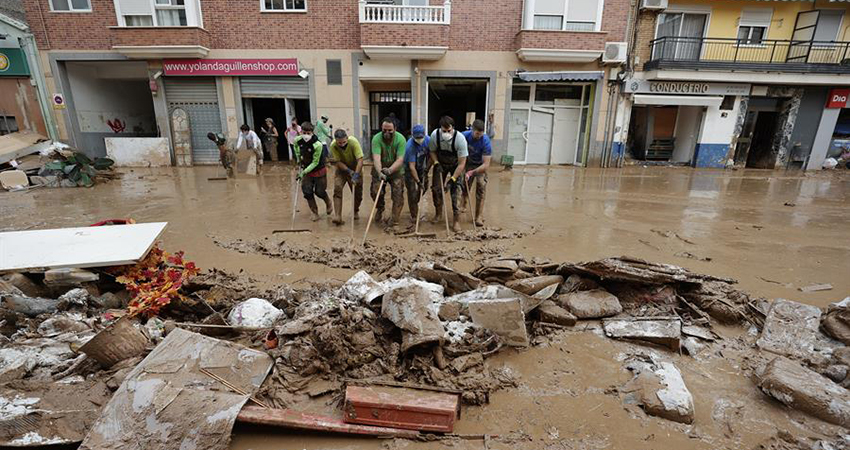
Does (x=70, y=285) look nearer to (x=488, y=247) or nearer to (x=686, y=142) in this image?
(x=488, y=247)

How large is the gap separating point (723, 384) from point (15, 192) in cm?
1345

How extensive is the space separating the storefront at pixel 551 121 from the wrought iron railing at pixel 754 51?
9.59 feet

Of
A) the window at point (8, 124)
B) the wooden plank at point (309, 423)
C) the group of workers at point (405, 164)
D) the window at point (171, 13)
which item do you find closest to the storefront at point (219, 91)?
the window at point (171, 13)

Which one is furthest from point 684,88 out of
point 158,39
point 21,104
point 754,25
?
point 21,104

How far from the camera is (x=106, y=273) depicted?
3.73 m

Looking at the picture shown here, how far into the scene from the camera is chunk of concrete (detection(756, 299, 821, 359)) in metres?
3.19

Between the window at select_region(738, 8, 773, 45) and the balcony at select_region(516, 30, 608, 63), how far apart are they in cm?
560

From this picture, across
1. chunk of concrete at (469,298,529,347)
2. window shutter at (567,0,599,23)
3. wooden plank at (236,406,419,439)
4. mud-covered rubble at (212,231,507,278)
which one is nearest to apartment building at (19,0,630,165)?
window shutter at (567,0,599,23)

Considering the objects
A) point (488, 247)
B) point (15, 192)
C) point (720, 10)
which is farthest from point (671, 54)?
point (15, 192)

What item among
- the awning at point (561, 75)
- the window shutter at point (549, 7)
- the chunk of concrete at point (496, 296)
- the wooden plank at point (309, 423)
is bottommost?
the wooden plank at point (309, 423)

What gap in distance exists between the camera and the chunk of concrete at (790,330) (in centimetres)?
319

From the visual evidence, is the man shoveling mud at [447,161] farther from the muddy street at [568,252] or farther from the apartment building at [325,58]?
the apartment building at [325,58]

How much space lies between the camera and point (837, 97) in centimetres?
1522

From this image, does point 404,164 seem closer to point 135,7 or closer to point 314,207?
point 314,207
